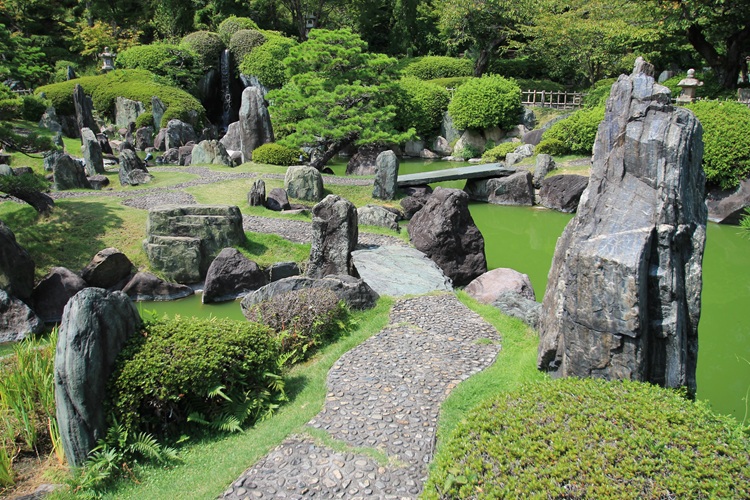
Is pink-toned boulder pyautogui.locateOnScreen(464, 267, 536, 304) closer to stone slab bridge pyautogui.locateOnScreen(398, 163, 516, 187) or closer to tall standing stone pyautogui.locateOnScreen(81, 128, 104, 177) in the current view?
stone slab bridge pyautogui.locateOnScreen(398, 163, 516, 187)

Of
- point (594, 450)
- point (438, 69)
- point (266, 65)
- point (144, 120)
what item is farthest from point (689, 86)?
point (144, 120)

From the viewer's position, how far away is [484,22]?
34969mm

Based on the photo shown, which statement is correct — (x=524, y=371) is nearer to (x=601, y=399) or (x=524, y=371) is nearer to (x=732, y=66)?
(x=601, y=399)

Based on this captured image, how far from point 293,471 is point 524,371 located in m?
2.83

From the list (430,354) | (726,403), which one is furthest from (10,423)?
(726,403)

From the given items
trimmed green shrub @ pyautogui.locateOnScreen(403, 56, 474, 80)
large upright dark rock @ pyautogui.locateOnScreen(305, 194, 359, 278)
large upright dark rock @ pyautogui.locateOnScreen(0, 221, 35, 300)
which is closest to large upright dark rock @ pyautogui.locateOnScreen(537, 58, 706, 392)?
large upright dark rock @ pyautogui.locateOnScreen(305, 194, 359, 278)

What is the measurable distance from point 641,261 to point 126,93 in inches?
1190

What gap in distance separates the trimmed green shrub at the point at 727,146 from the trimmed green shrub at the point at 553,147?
609 centimetres

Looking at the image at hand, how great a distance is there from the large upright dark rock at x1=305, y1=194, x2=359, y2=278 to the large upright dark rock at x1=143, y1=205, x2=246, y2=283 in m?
2.55

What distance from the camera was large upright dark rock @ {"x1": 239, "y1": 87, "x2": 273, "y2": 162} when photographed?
2297 centimetres

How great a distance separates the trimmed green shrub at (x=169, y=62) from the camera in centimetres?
3256

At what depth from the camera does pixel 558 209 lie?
19406mm

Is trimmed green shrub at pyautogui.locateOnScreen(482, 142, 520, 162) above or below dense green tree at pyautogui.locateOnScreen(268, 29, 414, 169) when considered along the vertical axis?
below

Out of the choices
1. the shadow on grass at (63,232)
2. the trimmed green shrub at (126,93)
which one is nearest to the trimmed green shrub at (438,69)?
the trimmed green shrub at (126,93)
